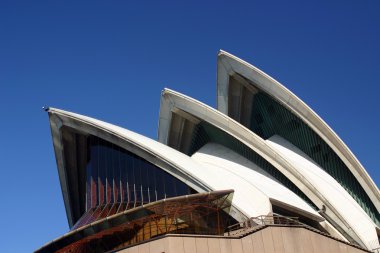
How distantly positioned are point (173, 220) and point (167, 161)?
3.71 m

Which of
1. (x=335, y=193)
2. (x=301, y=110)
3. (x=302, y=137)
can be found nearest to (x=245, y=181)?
(x=335, y=193)

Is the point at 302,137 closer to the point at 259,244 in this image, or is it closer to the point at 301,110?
the point at 301,110

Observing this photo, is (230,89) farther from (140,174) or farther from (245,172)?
(140,174)

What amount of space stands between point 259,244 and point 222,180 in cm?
684

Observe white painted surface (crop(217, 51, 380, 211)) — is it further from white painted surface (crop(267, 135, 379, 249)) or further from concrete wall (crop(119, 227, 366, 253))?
concrete wall (crop(119, 227, 366, 253))

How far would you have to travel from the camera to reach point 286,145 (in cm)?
3544

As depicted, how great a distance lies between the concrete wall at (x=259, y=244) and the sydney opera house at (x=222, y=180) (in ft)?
0.14

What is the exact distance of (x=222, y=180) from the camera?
28781 mm

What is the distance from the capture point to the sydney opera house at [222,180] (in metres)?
24.3

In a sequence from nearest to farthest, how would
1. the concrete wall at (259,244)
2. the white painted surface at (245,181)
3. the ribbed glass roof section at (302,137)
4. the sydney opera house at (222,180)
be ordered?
the concrete wall at (259,244) < the sydney opera house at (222,180) < the white painted surface at (245,181) < the ribbed glass roof section at (302,137)

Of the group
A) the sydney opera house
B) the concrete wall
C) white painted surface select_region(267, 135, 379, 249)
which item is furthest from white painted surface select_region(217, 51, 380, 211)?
the concrete wall

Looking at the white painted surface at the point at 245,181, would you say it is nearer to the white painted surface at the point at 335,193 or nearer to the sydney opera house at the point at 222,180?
the sydney opera house at the point at 222,180

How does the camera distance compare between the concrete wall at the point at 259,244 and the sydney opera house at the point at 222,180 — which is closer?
the concrete wall at the point at 259,244

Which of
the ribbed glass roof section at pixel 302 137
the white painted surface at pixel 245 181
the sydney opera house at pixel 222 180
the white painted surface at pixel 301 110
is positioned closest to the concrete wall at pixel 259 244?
the sydney opera house at pixel 222 180
